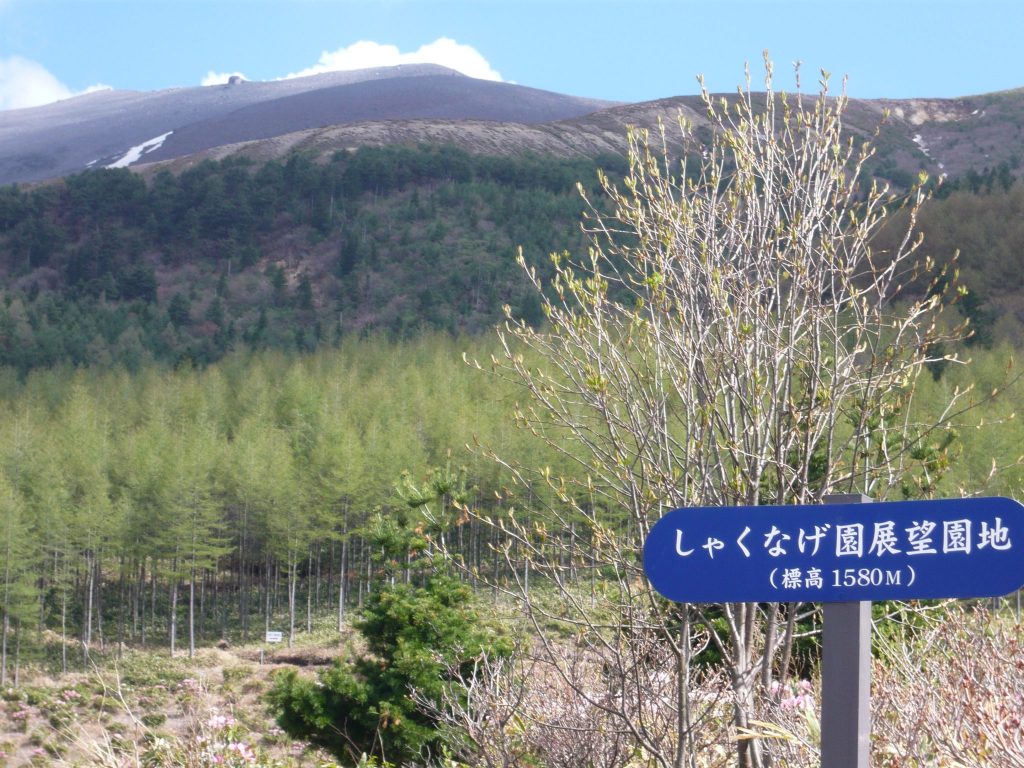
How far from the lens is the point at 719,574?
8.14 ft

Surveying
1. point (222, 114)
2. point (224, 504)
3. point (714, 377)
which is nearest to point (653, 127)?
point (222, 114)

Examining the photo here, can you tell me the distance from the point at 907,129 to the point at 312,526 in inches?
4367

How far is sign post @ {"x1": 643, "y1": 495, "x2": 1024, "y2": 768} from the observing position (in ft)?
7.59

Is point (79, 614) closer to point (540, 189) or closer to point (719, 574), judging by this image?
point (719, 574)

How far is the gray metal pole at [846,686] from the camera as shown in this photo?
2402 millimetres

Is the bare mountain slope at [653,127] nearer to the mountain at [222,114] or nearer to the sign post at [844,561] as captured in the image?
the mountain at [222,114]

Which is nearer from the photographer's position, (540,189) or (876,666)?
(876,666)

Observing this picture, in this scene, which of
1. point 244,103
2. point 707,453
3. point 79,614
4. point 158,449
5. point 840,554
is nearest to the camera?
point 840,554

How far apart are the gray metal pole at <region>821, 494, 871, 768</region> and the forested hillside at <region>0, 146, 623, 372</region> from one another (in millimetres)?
57083

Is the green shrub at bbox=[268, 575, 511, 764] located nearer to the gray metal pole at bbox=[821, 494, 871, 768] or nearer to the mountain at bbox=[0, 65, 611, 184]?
the gray metal pole at bbox=[821, 494, 871, 768]

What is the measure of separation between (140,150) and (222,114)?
53.1 ft

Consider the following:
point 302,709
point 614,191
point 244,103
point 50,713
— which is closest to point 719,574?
point 614,191

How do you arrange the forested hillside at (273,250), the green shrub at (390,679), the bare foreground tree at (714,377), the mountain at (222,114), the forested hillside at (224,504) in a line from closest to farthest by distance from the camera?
the bare foreground tree at (714,377) < the green shrub at (390,679) < the forested hillside at (224,504) < the forested hillside at (273,250) < the mountain at (222,114)

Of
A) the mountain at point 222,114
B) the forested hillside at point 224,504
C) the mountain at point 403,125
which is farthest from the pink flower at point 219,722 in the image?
the mountain at point 222,114
